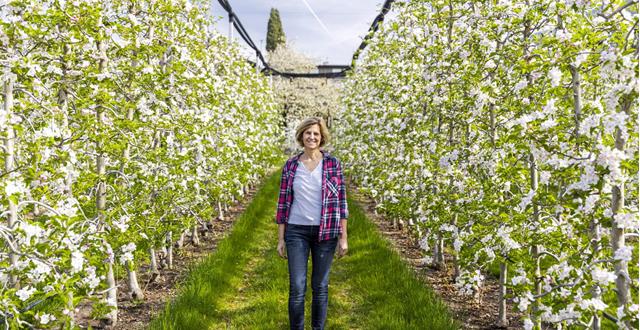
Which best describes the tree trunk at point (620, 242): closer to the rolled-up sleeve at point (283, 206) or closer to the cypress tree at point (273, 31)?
the rolled-up sleeve at point (283, 206)

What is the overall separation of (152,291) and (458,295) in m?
3.60

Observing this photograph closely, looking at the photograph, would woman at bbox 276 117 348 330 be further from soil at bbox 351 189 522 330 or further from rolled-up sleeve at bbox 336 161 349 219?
soil at bbox 351 189 522 330

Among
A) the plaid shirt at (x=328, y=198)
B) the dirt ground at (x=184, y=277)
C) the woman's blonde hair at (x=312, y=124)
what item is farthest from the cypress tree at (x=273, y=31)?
the plaid shirt at (x=328, y=198)

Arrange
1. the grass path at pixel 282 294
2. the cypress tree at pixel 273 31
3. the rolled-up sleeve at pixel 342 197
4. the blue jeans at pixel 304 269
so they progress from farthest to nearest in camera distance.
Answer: the cypress tree at pixel 273 31 → the grass path at pixel 282 294 → the rolled-up sleeve at pixel 342 197 → the blue jeans at pixel 304 269

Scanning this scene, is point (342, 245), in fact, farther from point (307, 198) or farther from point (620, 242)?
point (620, 242)

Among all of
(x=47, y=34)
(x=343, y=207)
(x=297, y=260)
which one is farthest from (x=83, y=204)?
(x=343, y=207)

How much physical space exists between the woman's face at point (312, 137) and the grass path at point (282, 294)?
1.77m

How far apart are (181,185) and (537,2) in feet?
13.1

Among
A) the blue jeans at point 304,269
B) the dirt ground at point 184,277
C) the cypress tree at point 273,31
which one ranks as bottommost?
the dirt ground at point 184,277

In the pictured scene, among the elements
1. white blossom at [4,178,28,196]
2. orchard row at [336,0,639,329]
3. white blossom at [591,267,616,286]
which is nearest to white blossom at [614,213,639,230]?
orchard row at [336,0,639,329]

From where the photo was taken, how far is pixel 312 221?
3979mm

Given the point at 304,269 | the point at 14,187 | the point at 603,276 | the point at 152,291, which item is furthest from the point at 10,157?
the point at 603,276

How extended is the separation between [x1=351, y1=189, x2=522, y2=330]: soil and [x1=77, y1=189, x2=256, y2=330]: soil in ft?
9.97

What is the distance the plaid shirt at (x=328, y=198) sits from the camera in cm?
396
